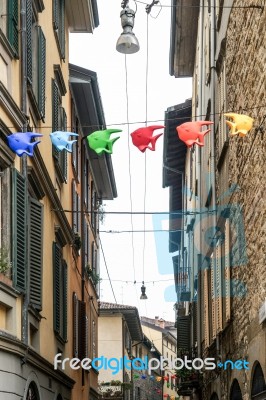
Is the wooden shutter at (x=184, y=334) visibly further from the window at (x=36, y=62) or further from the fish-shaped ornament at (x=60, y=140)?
the fish-shaped ornament at (x=60, y=140)

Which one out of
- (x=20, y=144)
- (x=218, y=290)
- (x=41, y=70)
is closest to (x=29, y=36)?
(x=41, y=70)

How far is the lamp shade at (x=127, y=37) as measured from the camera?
1110 cm

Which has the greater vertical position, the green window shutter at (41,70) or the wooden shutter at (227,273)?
the green window shutter at (41,70)

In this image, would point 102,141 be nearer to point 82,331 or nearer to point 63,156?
point 63,156

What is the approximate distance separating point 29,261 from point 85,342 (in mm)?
9305

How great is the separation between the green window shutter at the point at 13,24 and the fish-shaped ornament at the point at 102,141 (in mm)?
2638

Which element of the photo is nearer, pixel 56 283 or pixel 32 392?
pixel 32 392

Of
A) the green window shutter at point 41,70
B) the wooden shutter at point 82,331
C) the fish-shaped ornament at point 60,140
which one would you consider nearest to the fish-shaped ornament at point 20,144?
the fish-shaped ornament at point 60,140

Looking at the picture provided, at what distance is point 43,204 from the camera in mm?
14578

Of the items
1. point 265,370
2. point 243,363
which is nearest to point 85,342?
point 243,363

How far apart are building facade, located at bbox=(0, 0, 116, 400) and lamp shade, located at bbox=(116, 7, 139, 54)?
1.53 m

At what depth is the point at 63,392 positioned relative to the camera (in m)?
16.8

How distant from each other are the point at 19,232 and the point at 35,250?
5.70 ft

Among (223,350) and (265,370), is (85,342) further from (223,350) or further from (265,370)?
(265,370)
